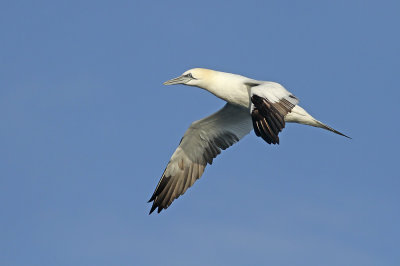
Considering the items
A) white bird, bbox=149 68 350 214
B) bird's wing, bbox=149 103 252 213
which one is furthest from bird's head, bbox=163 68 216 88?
bird's wing, bbox=149 103 252 213

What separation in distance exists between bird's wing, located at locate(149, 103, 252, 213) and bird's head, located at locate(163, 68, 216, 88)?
3.99 feet

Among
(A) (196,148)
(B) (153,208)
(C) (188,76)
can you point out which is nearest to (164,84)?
(C) (188,76)

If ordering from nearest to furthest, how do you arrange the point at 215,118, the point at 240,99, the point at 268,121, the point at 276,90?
the point at 268,121
the point at 276,90
the point at 240,99
the point at 215,118

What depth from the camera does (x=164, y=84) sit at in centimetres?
1645

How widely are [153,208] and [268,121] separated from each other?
4752 millimetres

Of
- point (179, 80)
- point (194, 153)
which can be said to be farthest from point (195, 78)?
point (194, 153)

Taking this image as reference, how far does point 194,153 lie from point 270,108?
156 inches

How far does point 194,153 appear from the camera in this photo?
17328 millimetres

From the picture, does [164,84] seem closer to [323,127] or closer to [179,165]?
[179,165]

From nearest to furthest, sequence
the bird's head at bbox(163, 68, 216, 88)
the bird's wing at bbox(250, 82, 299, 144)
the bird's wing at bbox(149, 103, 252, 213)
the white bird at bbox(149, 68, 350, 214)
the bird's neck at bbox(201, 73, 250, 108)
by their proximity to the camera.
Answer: the bird's wing at bbox(250, 82, 299, 144), the bird's neck at bbox(201, 73, 250, 108), the white bird at bbox(149, 68, 350, 214), the bird's head at bbox(163, 68, 216, 88), the bird's wing at bbox(149, 103, 252, 213)

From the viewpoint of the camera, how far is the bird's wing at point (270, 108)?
523 inches

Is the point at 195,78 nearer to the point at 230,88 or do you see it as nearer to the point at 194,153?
the point at 230,88

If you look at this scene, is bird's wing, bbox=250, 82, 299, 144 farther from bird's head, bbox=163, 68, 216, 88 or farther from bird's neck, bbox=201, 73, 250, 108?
bird's head, bbox=163, 68, 216, 88

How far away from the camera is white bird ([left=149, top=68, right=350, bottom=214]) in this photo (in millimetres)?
15750
